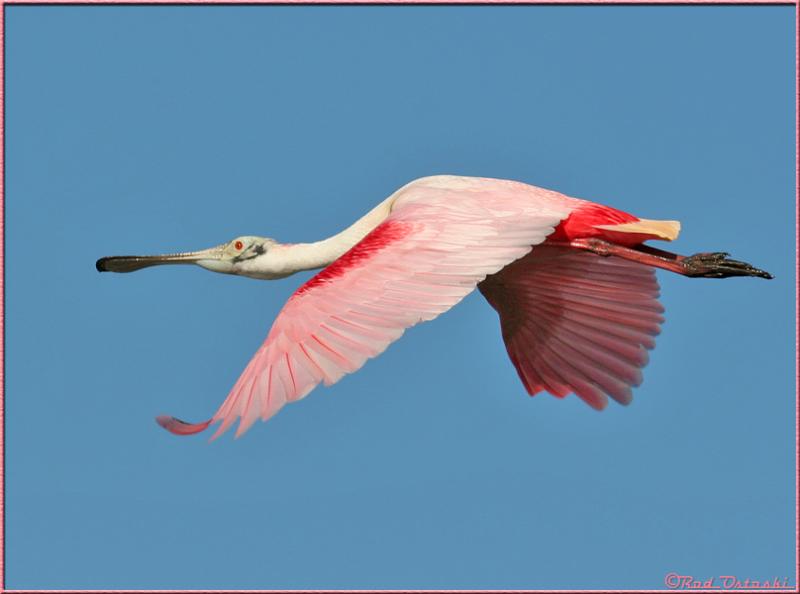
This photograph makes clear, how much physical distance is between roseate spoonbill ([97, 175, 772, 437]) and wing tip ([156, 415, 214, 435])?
1 centimetres

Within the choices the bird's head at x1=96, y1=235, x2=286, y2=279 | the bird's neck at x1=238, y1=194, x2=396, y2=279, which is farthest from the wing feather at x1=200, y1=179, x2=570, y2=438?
the bird's head at x1=96, y1=235, x2=286, y2=279

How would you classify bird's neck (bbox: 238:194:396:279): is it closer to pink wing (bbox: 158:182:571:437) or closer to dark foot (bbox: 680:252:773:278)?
pink wing (bbox: 158:182:571:437)

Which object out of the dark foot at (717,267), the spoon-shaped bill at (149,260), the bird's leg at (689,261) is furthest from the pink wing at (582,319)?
the spoon-shaped bill at (149,260)

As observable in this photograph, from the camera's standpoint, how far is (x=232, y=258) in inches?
509

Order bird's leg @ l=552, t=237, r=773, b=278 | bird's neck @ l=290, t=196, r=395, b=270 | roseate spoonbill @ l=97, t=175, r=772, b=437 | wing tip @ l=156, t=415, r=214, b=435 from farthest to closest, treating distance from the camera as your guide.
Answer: bird's neck @ l=290, t=196, r=395, b=270
bird's leg @ l=552, t=237, r=773, b=278
roseate spoonbill @ l=97, t=175, r=772, b=437
wing tip @ l=156, t=415, r=214, b=435

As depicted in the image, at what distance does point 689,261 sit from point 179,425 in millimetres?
4084

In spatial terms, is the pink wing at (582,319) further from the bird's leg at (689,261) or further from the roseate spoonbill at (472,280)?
the bird's leg at (689,261)

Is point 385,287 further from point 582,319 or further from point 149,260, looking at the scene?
point 149,260

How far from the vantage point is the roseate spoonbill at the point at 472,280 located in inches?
385

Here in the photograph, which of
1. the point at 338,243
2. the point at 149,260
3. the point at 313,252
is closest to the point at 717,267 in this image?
the point at 338,243

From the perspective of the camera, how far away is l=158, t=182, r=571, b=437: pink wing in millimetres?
9578

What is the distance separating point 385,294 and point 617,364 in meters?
3.23

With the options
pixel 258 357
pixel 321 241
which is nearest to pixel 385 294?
pixel 258 357

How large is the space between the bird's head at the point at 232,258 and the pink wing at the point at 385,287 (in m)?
1.64
